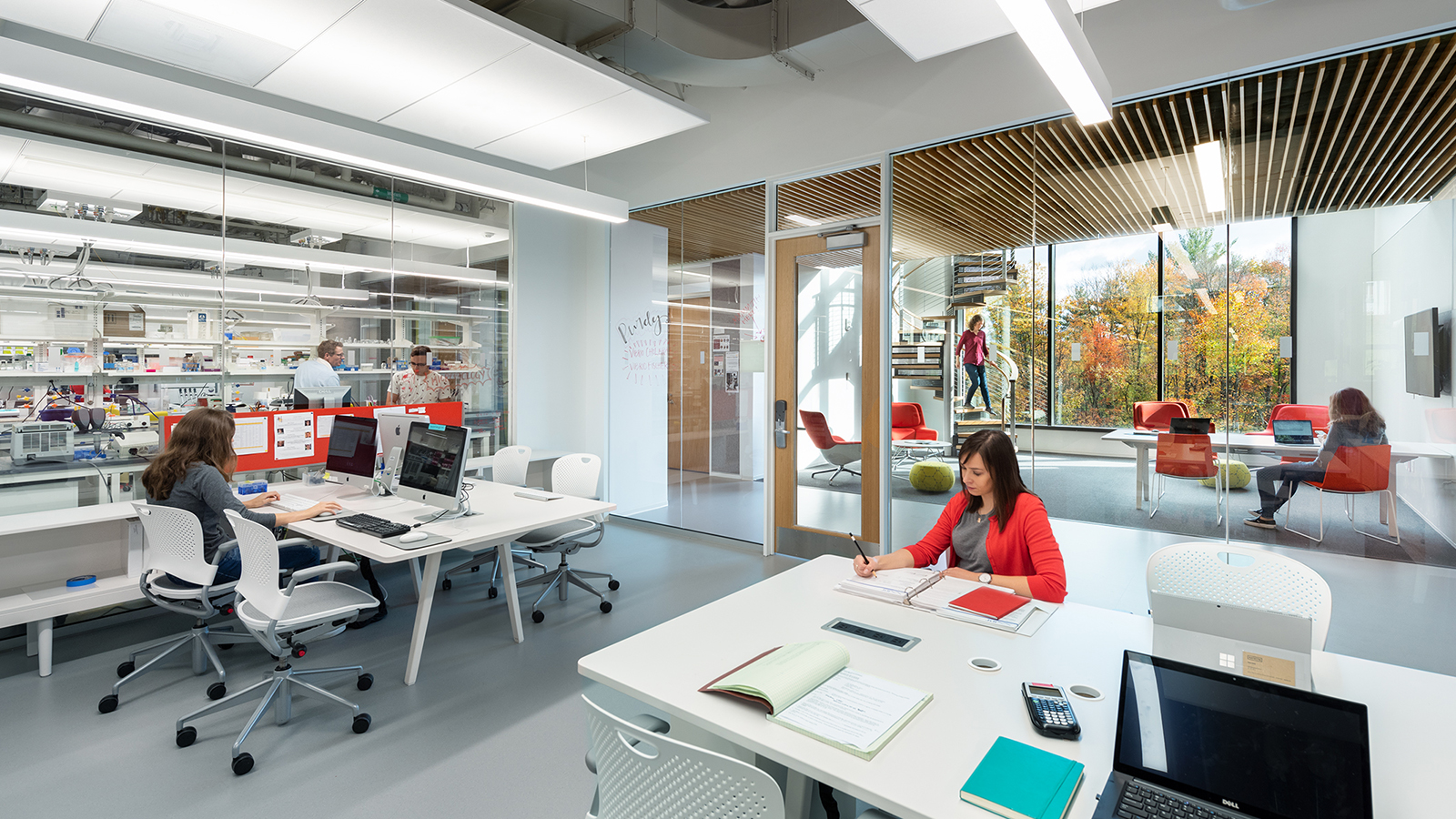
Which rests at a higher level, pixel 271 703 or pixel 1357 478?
pixel 1357 478

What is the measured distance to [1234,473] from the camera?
3598mm

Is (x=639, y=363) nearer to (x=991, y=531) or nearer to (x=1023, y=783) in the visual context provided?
(x=991, y=531)

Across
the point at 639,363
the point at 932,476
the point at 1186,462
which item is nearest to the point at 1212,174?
the point at 1186,462

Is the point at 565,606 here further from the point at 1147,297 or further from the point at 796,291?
the point at 1147,297

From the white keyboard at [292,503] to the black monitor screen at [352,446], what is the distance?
31 cm

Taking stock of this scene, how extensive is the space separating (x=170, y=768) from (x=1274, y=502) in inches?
202

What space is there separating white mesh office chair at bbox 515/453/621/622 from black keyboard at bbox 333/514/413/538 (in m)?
0.92

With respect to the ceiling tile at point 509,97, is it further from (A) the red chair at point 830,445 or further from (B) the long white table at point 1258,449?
(B) the long white table at point 1258,449

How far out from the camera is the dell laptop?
11.1ft

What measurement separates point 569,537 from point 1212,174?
165 inches

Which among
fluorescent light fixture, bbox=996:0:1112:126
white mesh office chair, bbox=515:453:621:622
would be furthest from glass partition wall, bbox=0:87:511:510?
fluorescent light fixture, bbox=996:0:1112:126

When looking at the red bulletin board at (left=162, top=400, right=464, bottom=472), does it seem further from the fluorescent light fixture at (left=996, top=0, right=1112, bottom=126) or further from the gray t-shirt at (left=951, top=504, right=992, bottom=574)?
the fluorescent light fixture at (left=996, top=0, right=1112, bottom=126)

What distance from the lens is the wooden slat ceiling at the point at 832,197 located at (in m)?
5.08

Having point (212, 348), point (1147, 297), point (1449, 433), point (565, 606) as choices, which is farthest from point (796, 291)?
point (212, 348)
